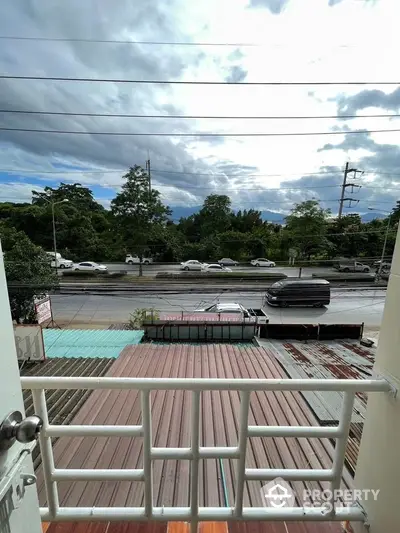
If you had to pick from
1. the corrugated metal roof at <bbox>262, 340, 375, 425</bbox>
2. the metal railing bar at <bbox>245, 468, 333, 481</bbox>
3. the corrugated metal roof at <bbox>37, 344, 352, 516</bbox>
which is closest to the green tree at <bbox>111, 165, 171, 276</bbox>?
the corrugated metal roof at <bbox>262, 340, 375, 425</bbox>

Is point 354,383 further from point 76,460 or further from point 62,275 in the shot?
point 62,275

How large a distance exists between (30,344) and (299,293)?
621 centimetres

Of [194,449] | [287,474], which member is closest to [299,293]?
[287,474]

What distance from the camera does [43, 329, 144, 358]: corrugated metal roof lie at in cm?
397

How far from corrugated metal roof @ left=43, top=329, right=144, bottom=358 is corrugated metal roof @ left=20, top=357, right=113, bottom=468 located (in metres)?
0.49

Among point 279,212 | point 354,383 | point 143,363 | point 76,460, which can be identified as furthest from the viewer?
point 279,212

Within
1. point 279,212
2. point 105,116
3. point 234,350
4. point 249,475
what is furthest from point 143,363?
point 279,212

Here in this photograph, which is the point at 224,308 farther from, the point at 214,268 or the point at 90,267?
the point at 90,267

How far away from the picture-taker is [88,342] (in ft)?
15.1

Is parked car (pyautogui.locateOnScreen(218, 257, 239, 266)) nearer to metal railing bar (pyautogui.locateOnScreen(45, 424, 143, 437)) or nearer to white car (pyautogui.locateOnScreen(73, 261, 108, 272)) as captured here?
white car (pyautogui.locateOnScreen(73, 261, 108, 272))

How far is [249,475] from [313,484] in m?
0.95

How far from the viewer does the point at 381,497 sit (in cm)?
76

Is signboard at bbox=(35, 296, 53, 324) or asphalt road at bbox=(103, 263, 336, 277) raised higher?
asphalt road at bbox=(103, 263, 336, 277)

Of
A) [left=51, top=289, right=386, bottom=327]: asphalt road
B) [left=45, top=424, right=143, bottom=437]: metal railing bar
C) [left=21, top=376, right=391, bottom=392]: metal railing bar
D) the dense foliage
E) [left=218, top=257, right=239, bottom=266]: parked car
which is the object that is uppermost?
the dense foliage
